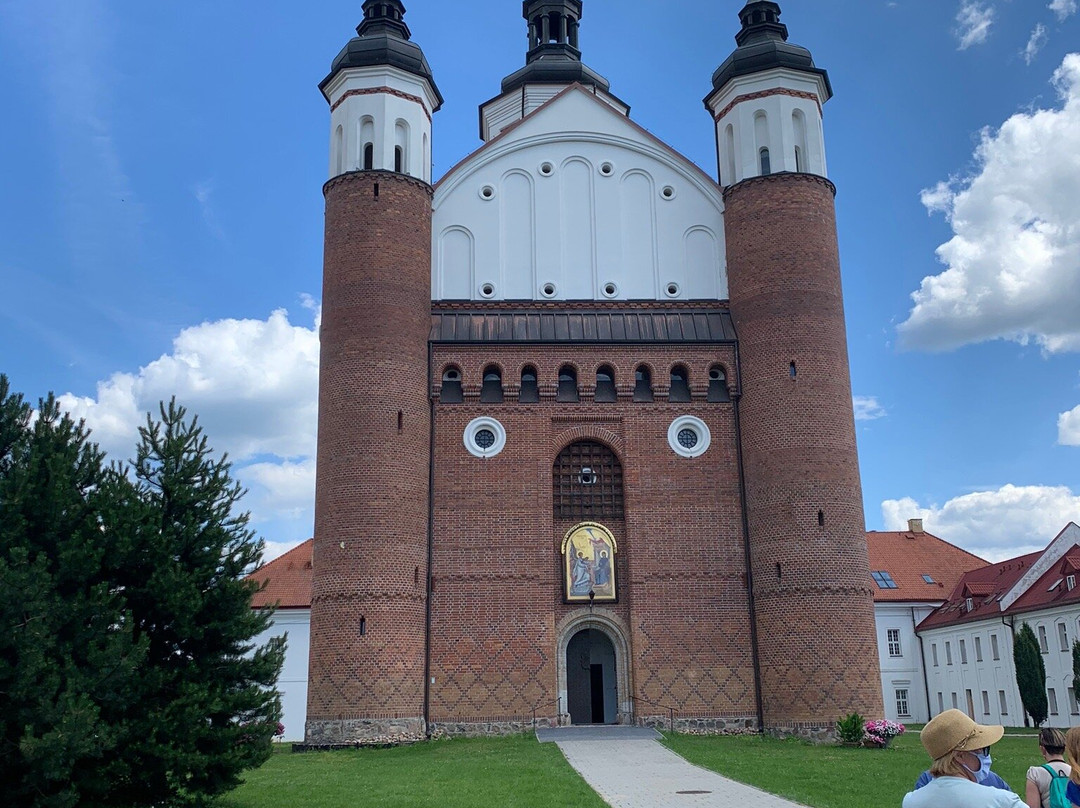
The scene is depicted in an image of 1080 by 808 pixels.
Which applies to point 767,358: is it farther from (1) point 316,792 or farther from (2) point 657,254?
(1) point 316,792

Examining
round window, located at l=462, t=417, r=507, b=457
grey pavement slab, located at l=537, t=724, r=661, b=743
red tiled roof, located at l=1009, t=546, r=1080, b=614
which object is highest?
round window, located at l=462, t=417, r=507, b=457

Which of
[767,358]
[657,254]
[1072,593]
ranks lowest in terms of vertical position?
[1072,593]

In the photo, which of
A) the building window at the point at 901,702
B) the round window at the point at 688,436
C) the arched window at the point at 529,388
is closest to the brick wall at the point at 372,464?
the arched window at the point at 529,388

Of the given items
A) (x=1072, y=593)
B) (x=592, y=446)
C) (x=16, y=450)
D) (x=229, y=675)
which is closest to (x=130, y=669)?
(x=229, y=675)

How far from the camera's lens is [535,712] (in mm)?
27234

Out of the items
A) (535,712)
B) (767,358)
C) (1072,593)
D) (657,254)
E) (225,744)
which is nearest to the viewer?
(225,744)

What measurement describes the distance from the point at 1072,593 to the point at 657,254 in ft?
65.7

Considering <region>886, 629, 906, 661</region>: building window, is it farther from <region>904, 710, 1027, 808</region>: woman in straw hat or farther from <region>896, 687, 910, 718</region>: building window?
<region>904, 710, 1027, 808</region>: woman in straw hat

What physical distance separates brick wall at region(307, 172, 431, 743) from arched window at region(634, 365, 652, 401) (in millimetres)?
5690

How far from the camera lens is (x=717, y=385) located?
30.0 m

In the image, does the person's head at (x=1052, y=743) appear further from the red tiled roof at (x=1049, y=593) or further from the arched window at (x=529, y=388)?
the red tiled roof at (x=1049, y=593)

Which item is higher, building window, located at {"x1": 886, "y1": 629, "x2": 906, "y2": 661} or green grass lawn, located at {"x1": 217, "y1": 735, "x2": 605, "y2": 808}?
building window, located at {"x1": 886, "y1": 629, "x2": 906, "y2": 661}

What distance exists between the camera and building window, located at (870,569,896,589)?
5056cm

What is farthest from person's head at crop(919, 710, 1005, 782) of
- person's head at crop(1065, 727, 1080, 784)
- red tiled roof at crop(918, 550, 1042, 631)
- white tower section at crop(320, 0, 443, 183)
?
red tiled roof at crop(918, 550, 1042, 631)
